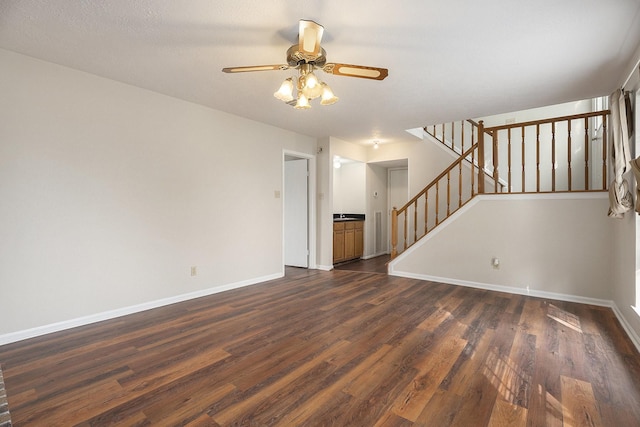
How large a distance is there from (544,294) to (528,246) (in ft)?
2.10

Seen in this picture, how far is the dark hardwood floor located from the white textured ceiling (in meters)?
2.48

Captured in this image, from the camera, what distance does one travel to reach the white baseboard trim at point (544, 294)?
9.24 feet

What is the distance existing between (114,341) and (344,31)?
3197 millimetres

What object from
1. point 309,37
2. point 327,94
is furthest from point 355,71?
point 309,37

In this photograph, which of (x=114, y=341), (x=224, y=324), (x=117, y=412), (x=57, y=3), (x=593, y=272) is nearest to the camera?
(x=117, y=412)

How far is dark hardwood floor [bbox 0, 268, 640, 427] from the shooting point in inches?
67.2

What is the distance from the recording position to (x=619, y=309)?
3.25 m

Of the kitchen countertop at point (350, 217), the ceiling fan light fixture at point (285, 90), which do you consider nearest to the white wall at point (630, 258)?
the ceiling fan light fixture at point (285, 90)

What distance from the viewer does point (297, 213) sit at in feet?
19.5

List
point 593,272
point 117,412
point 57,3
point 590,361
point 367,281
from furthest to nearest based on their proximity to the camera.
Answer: point 367,281
point 593,272
point 590,361
point 57,3
point 117,412

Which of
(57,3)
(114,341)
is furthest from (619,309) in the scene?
(57,3)

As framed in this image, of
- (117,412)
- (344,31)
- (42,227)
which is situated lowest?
(117,412)

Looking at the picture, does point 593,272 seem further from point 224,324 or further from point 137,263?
point 137,263

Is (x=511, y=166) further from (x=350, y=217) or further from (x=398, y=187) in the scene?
(x=350, y=217)
